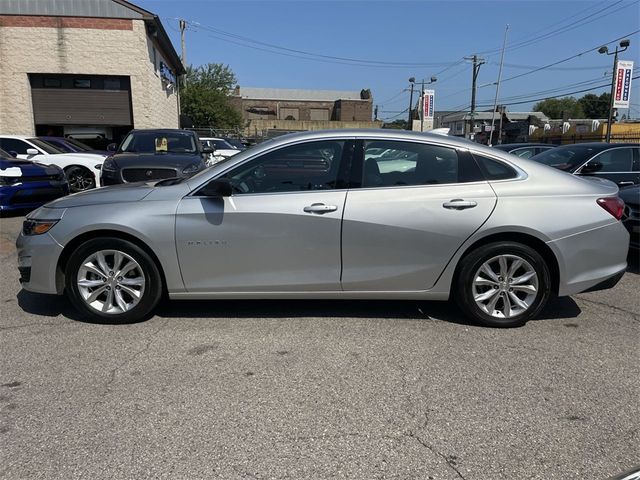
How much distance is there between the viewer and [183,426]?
9.18 feet

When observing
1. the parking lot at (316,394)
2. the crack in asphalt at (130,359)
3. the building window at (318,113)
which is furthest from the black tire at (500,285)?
the building window at (318,113)

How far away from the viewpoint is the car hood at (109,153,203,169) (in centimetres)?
832

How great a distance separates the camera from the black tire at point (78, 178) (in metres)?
12.0

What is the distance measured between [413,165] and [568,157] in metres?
6.47

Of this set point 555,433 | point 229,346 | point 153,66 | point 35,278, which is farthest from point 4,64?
point 555,433

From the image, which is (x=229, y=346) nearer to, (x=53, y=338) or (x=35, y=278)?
(x=53, y=338)

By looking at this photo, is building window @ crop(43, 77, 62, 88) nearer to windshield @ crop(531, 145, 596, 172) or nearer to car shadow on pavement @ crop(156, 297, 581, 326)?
windshield @ crop(531, 145, 596, 172)

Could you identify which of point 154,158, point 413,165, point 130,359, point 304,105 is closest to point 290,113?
point 304,105

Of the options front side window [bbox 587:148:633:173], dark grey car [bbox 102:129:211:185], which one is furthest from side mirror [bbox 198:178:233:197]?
front side window [bbox 587:148:633:173]

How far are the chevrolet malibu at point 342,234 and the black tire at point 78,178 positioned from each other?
8573mm

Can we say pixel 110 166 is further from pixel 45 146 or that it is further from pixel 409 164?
pixel 409 164

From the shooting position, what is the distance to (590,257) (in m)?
4.19

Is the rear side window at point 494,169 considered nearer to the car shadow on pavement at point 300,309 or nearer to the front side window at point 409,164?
the front side window at point 409,164

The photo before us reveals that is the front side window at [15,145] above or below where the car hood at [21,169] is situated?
above
